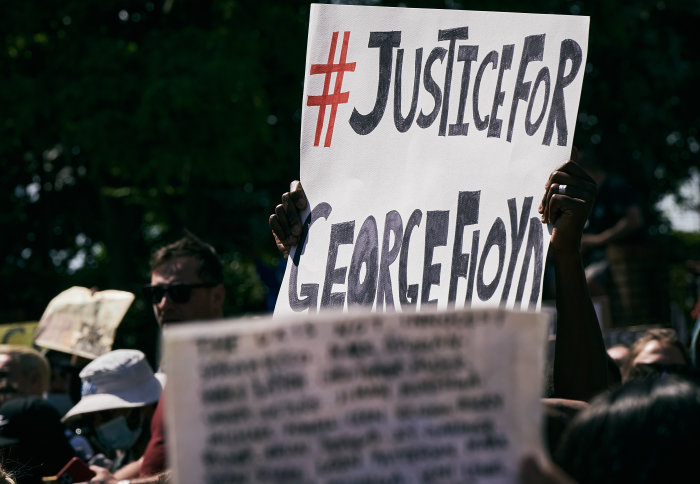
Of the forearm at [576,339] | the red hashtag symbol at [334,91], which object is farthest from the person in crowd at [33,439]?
the forearm at [576,339]

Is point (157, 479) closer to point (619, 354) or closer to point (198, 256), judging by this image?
point (198, 256)

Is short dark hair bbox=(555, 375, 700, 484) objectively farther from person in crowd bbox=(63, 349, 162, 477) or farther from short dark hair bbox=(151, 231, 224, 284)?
person in crowd bbox=(63, 349, 162, 477)

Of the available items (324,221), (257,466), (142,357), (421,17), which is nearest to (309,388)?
(257,466)

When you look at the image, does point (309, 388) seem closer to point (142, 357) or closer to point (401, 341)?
point (401, 341)

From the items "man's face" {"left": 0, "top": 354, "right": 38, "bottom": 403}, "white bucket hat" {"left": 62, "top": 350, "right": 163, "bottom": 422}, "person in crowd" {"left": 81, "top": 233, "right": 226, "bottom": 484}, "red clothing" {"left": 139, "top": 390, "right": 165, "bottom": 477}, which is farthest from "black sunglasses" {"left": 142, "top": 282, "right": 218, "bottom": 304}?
"man's face" {"left": 0, "top": 354, "right": 38, "bottom": 403}

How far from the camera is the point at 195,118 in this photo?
33.7 feet

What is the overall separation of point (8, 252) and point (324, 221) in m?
13.9

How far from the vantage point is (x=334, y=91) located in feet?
9.09

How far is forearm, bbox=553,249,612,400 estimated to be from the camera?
2414 mm

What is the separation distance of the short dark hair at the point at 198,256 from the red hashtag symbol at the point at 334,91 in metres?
1.50

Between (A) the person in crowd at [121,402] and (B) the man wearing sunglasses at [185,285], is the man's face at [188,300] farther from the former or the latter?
(A) the person in crowd at [121,402]

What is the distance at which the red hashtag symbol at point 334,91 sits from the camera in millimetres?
2764

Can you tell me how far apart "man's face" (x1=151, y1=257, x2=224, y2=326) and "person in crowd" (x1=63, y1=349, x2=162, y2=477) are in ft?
0.79

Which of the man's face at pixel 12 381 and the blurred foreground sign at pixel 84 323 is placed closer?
the man's face at pixel 12 381
